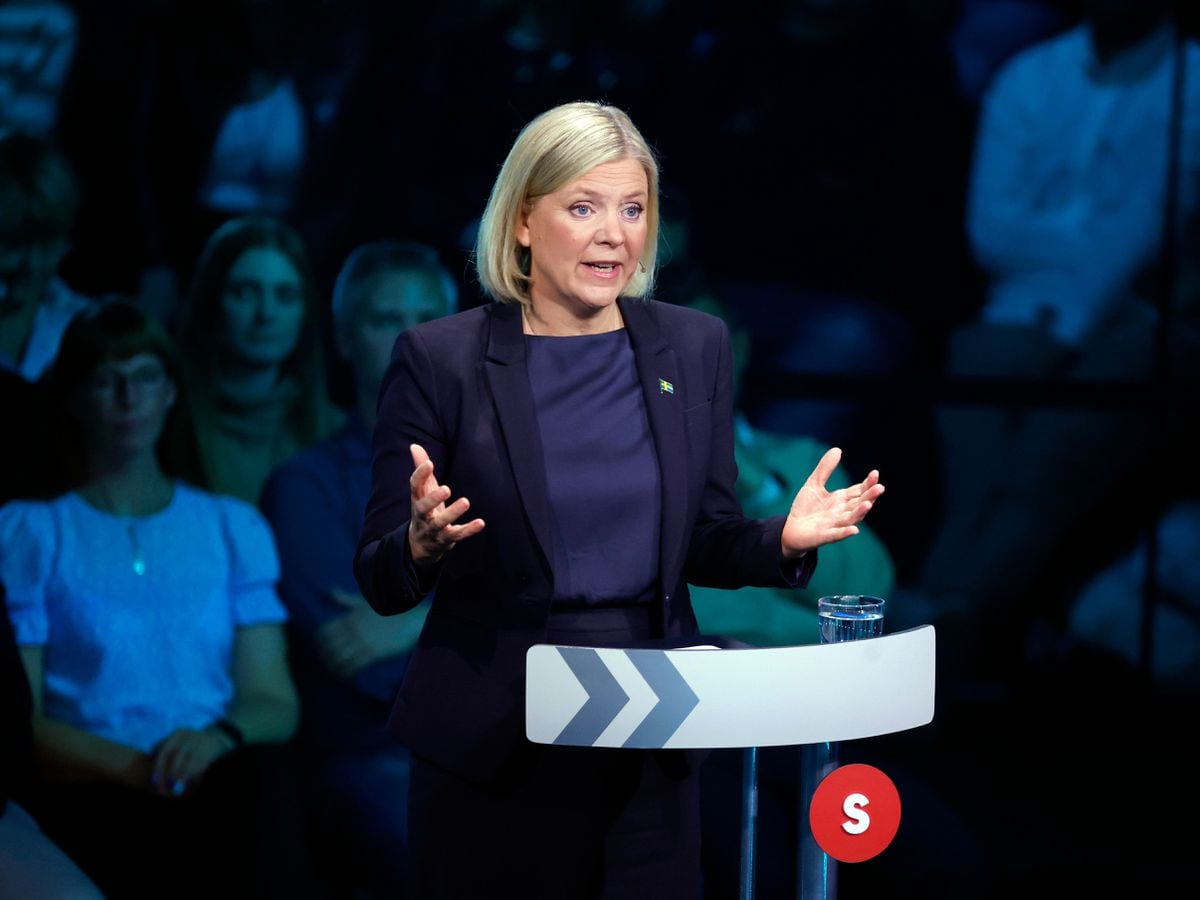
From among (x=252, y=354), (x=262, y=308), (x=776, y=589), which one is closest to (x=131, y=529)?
(x=252, y=354)

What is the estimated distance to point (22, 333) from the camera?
4.10 metres

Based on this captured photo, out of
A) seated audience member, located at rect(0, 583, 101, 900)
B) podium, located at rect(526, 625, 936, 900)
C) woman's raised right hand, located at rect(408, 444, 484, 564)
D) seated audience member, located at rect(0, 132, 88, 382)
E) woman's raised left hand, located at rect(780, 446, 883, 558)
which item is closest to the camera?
podium, located at rect(526, 625, 936, 900)

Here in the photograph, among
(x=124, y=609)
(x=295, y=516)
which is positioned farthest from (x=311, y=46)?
(x=124, y=609)

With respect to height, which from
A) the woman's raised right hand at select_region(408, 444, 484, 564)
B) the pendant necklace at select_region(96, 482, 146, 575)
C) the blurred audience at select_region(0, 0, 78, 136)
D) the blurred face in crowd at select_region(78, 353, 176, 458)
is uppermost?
the blurred audience at select_region(0, 0, 78, 136)

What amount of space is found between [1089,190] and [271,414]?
2.42 meters

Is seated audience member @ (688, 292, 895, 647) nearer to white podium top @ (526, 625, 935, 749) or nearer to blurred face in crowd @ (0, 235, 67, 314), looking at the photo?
blurred face in crowd @ (0, 235, 67, 314)

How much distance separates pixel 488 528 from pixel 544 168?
1.48ft

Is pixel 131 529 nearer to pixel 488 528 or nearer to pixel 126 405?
pixel 126 405

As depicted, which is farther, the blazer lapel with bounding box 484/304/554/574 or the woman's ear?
the woman's ear

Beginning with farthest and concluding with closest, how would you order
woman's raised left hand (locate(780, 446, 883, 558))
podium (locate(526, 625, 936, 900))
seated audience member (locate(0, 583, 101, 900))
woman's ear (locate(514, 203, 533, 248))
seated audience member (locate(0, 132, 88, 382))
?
seated audience member (locate(0, 132, 88, 382)) → seated audience member (locate(0, 583, 101, 900)) → woman's ear (locate(514, 203, 533, 248)) → woman's raised left hand (locate(780, 446, 883, 558)) → podium (locate(526, 625, 936, 900))

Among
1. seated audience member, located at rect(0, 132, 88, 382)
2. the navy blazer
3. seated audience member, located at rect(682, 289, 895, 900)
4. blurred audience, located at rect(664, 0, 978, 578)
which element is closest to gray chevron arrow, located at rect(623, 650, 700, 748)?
the navy blazer

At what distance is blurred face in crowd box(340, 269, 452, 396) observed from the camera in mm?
4199

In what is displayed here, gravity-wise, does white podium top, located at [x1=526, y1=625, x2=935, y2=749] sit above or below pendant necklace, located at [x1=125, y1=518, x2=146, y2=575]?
above

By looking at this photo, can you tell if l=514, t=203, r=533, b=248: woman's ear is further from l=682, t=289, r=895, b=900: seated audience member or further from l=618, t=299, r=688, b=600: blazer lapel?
l=682, t=289, r=895, b=900: seated audience member
